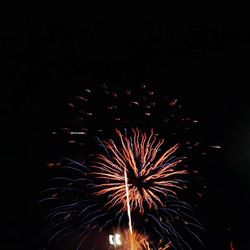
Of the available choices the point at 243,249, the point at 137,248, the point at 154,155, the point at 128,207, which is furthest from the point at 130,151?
the point at 243,249

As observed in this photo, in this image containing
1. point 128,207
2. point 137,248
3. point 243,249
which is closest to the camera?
point 128,207

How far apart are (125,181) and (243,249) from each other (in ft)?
Answer: 63.8

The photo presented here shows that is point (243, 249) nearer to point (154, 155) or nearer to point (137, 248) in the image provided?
point (137, 248)

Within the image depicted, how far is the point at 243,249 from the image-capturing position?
35.7 m

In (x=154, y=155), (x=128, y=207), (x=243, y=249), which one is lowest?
(x=243, y=249)

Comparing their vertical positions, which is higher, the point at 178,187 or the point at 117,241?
the point at 178,187

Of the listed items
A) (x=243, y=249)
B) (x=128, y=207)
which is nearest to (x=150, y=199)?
(x=128, y=207)

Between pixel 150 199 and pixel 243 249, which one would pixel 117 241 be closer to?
pixel 150 199

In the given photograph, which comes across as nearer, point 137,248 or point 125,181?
point 125,181

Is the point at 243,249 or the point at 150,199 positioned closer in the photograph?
the point at 150,199

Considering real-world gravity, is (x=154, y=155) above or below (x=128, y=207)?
above

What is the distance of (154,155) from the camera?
66.0ft

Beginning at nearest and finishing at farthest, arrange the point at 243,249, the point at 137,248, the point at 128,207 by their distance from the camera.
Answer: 1. the point at 128,207
2. the point at 137,248
3. the point at 243,249

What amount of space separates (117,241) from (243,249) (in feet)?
52.4
